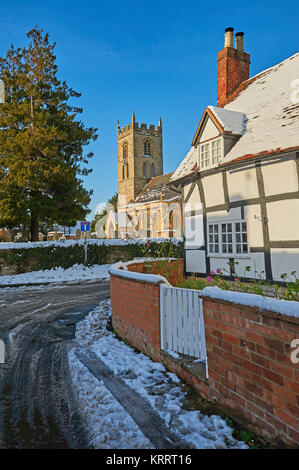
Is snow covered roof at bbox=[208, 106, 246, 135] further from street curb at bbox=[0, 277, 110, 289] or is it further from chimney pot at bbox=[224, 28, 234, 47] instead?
street curb at bbox=[0, 277, 110, 289]

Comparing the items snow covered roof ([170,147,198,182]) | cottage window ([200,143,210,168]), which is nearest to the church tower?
snow covered roof ([170,147,198,182])

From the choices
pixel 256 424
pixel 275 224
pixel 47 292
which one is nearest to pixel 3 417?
pixel 256 424

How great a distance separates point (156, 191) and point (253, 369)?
4200 cm

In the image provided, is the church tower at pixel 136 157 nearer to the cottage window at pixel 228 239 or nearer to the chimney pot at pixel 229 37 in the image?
the chimney pot at pixel 229 37

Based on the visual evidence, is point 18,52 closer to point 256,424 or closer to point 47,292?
point 47,292

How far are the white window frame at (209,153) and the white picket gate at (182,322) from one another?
22.7 feet

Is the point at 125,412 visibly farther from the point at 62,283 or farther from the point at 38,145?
the point at 38,145

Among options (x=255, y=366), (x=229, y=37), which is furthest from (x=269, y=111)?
(x=255, y=366)

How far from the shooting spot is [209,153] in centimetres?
1081

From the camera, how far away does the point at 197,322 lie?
4039 millimetres

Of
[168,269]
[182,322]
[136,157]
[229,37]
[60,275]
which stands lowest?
[60,275]

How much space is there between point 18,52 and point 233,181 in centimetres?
Answer: 1850

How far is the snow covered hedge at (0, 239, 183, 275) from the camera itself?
1719 cm
